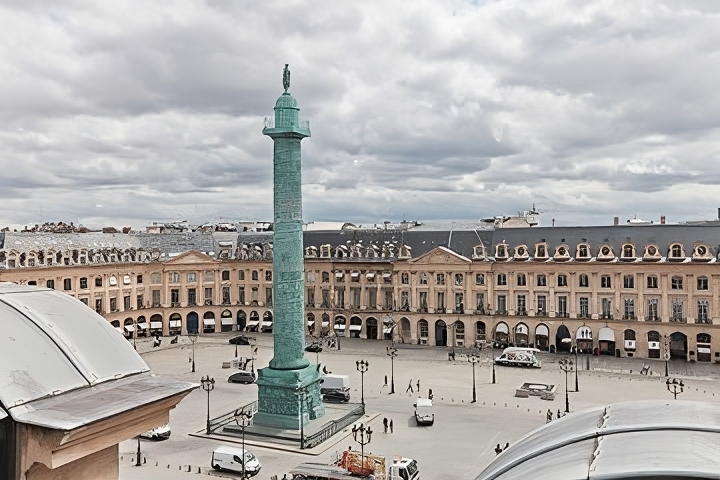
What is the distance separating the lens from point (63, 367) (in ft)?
16.6

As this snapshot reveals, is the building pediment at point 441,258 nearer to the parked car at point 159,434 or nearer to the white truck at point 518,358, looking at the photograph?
the white truck at point 518,358

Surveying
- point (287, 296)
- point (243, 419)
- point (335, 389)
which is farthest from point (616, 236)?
point (243, 419)

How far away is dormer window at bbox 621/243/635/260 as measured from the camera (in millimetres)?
73375

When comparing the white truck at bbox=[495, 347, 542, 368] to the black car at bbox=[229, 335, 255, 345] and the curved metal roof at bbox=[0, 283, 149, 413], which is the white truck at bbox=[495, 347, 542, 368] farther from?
the curved metal roof at bbox=[0, 283, 149, 413]

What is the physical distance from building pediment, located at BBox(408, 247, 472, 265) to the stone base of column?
3957 cm

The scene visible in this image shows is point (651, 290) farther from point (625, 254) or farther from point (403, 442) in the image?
point (403, 442)

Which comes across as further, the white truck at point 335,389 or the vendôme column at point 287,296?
the white truck at point 335,389

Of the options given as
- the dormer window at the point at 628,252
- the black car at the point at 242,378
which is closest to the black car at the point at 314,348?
the black car at the point at 242,378

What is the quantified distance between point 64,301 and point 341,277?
3279 inches

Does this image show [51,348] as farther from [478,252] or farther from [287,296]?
[478,252]

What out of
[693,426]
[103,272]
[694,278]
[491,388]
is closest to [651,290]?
[694,278]

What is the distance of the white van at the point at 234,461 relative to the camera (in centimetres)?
3591

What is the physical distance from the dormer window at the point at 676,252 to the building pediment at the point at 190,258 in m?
60.2

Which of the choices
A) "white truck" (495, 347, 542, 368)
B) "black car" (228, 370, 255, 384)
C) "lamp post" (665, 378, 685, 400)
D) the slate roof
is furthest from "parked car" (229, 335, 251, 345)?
"lamp post" (665, 378, 685, 400)
